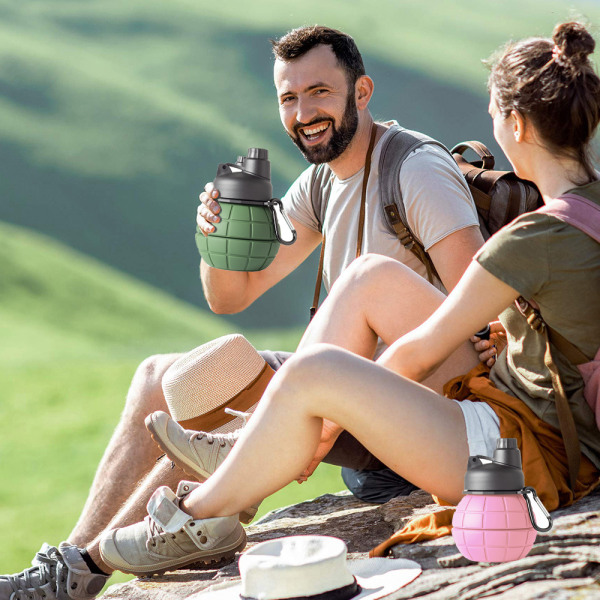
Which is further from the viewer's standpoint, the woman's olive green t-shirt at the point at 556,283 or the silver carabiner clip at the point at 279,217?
the silver carabiner clip at the point at 279,217

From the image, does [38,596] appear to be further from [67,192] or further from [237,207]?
[67,192]

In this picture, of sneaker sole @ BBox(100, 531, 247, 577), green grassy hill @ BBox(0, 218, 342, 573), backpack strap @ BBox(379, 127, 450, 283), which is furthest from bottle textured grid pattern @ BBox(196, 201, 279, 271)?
green grassy hill @ BBox(0, 218, 342, 573)

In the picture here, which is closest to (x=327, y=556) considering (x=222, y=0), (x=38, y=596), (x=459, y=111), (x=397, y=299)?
(x=397, y=299)

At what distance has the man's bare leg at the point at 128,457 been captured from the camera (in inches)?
95.6

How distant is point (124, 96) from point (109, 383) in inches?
278

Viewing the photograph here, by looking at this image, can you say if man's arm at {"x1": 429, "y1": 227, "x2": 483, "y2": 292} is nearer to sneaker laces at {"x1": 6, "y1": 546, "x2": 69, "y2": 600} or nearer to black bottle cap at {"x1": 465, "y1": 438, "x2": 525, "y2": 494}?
black bottle cap at {"x1": 465, "y1": 438, "x2": 525, "y2": 494}

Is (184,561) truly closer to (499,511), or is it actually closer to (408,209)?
(499,511)

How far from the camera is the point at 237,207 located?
241 cm

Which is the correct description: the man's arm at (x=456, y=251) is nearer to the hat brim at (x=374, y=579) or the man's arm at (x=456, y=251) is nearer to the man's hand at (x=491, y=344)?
the man's hand at (x=491, y=344)

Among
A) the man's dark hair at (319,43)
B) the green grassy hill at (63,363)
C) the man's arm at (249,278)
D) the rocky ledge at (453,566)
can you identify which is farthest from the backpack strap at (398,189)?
the green grassy hill at (63,363)

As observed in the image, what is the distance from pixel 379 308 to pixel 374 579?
0.67 metres

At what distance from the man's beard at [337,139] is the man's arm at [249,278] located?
0.32 metres

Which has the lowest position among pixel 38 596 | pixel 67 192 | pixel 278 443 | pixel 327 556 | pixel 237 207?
pixel 38 596

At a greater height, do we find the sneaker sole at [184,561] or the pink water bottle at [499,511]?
the pink water bottle at [499,511]
